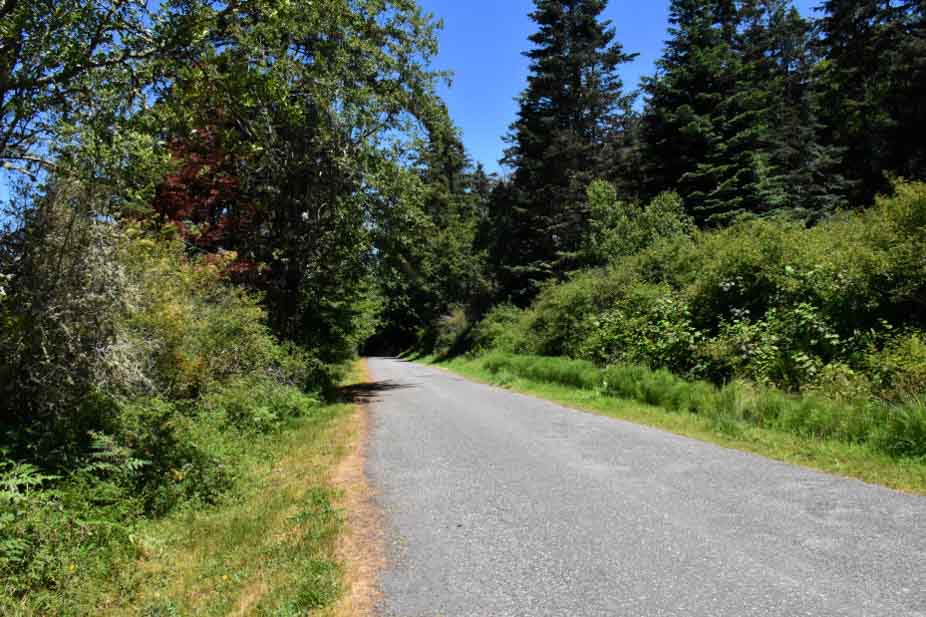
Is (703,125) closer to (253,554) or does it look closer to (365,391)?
(365,391)

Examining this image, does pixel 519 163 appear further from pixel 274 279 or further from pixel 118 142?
pixel 118 142

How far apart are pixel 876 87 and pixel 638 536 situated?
105 feet

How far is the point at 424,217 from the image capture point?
17297mm

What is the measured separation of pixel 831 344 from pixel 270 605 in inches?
410

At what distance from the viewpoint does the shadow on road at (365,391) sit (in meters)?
15.5

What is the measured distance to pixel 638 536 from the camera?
4.66 m

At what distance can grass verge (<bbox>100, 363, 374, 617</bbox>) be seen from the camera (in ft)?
12.8

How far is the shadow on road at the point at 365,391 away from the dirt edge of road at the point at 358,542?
7.50m

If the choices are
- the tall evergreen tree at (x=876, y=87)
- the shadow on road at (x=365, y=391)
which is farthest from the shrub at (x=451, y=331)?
the tall evergreen tree at (x=876, y=87)

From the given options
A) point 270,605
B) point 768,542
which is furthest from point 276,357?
point 768,542

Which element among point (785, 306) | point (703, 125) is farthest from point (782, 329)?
point (703, 125)

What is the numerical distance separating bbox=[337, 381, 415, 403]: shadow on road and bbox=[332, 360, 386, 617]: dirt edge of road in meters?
7.50

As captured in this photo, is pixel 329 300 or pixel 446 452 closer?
pixel 446 452

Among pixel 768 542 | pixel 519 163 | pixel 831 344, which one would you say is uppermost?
pixel 519 163
